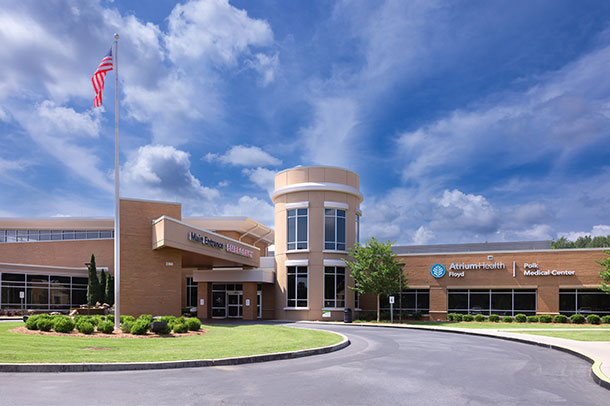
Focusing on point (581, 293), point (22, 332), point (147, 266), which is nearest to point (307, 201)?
point (147, 266)

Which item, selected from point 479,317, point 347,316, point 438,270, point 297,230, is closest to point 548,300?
point 479,317

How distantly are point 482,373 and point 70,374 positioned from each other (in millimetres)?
9627

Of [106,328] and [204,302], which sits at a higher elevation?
[106,328]

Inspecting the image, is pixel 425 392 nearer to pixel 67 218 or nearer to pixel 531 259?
pixel 531 259

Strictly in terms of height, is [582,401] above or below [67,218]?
below

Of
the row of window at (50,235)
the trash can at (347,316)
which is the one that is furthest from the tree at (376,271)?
the row of window at (50,235)

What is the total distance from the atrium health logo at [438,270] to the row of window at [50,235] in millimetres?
33672

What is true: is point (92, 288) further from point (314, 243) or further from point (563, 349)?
point (563, 349)

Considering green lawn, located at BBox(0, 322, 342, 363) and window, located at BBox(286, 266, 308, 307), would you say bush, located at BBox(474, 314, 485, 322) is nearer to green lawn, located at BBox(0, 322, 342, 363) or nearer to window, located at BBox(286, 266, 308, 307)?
window, located at BBox(286, 266, 308, 307)

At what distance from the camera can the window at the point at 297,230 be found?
41781 millimetres

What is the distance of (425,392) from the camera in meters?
10.3

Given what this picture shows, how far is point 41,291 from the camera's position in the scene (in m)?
42.7

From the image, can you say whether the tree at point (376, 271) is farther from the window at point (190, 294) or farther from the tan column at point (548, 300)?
the window at point (190, 294)

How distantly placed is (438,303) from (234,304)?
1607cm
